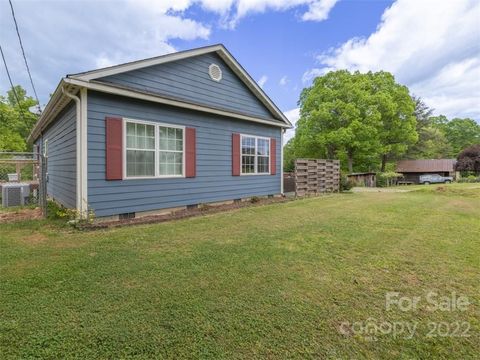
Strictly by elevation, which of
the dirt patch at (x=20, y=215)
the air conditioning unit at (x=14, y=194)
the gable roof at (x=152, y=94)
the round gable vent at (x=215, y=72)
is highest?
the round gable vent at (x=215, y=72)

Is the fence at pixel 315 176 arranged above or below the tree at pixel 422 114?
below

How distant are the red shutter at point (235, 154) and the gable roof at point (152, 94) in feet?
2.37

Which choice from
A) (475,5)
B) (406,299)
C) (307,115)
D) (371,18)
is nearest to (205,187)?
(406,299)

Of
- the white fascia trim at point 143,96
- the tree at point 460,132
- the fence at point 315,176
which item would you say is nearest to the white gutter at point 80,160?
the white fascia trim at point 143,96

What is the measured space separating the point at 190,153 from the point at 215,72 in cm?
301

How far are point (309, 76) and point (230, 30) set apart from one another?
736 inches

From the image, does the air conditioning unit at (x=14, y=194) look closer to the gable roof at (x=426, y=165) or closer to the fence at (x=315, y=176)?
the fence at (x=315, y=176)

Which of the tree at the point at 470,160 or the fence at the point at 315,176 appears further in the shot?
the tree at the point at 470,160

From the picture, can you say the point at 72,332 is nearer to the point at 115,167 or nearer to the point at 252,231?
the point at 252,231

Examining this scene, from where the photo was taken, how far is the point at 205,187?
7730 millimetres

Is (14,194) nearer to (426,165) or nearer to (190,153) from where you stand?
(190,153)

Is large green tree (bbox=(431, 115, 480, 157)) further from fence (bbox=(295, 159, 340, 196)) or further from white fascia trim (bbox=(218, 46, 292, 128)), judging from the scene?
white fascia trim (bbox=(218, 46, 292, 128))

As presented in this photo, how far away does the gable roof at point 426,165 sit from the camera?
35.9m

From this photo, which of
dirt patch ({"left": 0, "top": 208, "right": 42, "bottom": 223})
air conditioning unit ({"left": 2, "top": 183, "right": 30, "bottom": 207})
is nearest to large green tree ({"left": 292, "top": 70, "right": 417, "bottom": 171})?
air conditioning unit ({"left": 2, "top": 183, "right": 30, "bottom": 207})
